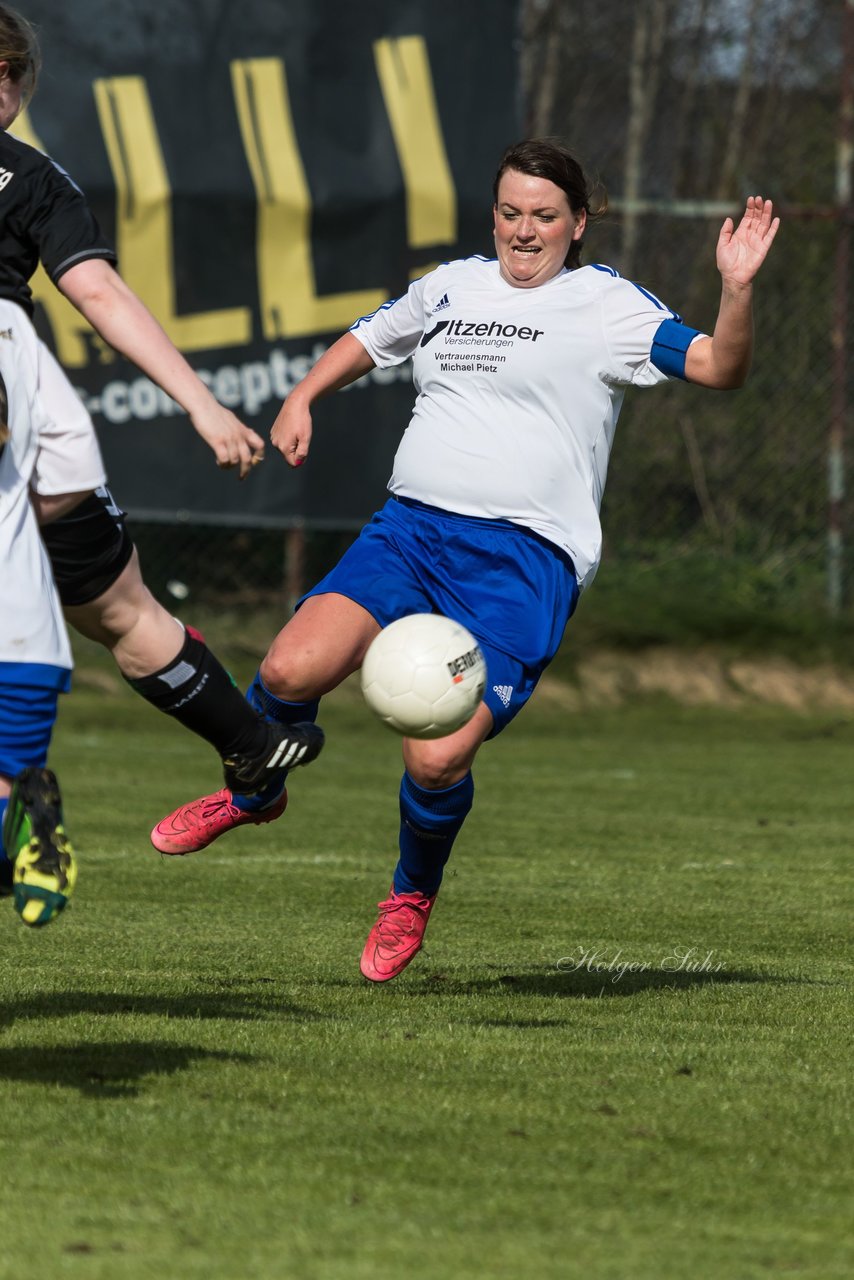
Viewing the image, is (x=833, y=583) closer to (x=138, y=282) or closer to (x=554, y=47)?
(x=554, y=47)

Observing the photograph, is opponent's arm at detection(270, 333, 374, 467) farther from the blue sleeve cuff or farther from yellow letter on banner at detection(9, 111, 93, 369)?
yellow letter on banner at detection(9, 111, 93, 369)

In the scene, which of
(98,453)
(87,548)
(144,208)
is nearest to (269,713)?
(87,548)

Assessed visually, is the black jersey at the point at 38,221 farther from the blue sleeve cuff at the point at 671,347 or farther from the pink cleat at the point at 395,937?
the pink cleat at the point at 395,937

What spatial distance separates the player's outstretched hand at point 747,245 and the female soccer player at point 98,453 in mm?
1493

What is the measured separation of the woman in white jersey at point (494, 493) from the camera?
16.4ft

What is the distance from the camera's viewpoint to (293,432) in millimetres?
5020

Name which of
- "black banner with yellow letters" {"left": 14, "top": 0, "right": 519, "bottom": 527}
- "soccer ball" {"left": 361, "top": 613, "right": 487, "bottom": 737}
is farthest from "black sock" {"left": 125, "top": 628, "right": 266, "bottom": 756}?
"black banner with yellow letters" {"left": 14, "top": 0, "right": 519, "bottom": 527}

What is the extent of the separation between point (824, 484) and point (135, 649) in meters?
9.15

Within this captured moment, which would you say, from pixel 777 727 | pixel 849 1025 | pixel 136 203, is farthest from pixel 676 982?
pixel 136 203

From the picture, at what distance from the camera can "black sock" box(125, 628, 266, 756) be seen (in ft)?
13.6

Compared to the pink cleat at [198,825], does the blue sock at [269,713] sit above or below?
above

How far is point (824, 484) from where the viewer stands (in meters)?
12.7

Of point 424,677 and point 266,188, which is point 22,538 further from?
point 266,188

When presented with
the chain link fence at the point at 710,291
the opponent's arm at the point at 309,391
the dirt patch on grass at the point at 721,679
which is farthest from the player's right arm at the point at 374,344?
the dirt patch on grass at the point at 721,679
